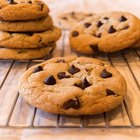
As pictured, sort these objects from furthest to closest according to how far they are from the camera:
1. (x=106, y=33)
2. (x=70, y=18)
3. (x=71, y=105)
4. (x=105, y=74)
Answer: (x=70, y=18), (x=106, y=33), (x=105, y=74), (x=71, y=105)

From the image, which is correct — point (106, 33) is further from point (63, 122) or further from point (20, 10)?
point (63, 122)

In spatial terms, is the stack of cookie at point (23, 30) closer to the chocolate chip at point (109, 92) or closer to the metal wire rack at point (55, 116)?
the metal wire rack at point (55, 116)

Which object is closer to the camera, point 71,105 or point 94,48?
point 71,105

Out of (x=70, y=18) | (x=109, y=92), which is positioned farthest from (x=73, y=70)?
(x=70, y=18)

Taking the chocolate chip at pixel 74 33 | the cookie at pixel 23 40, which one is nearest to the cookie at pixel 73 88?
the cookie at pixel 23 40

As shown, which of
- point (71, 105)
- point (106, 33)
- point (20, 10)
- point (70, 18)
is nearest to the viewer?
point (71, 105)

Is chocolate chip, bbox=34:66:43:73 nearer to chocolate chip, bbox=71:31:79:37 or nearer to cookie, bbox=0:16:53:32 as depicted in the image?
cookie, bbox=0:16:53:32

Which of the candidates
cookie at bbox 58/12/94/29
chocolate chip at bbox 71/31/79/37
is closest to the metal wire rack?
chocolate chip at bbox 71/31/79/37
